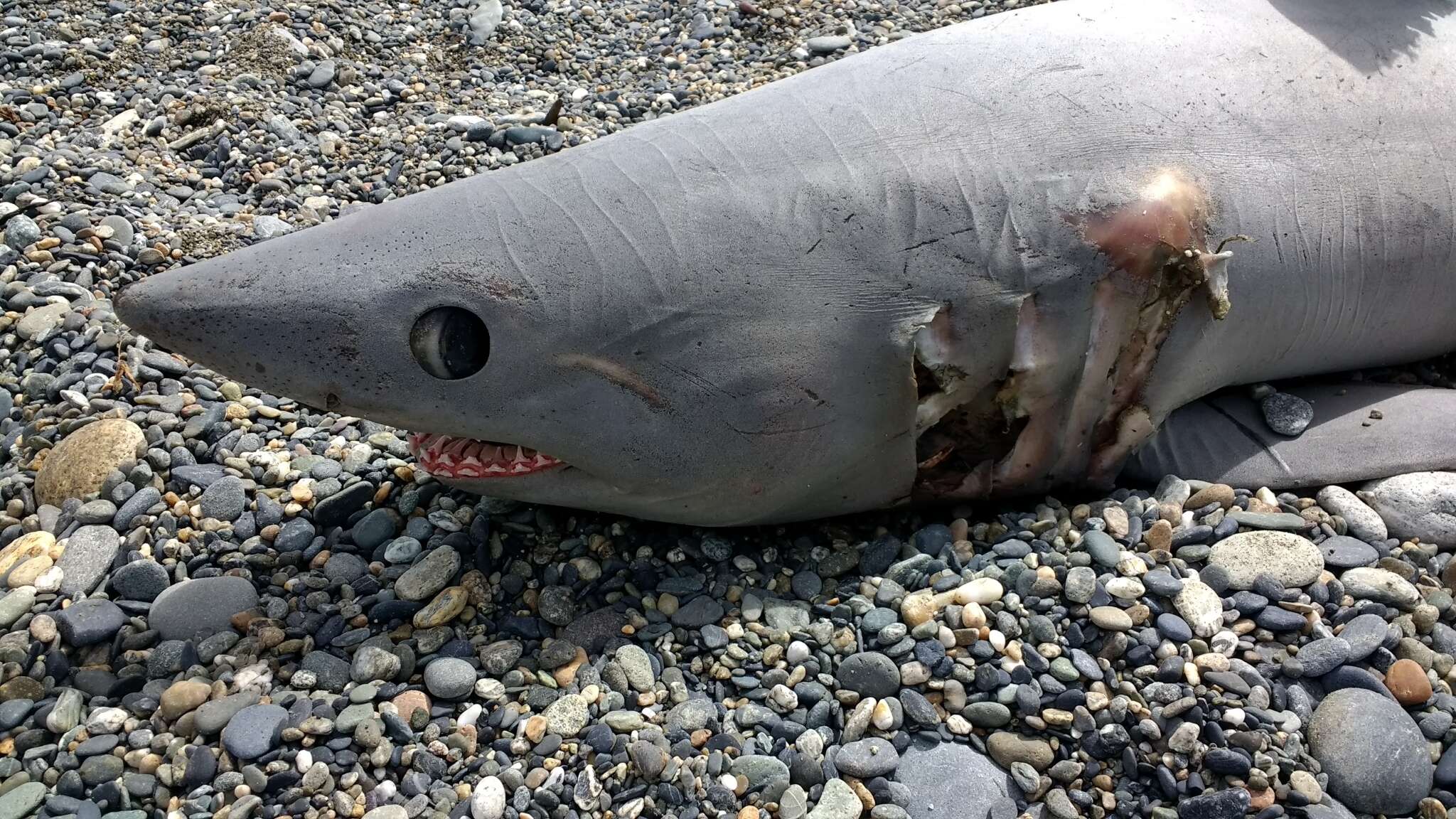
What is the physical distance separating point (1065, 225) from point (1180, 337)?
52 cm

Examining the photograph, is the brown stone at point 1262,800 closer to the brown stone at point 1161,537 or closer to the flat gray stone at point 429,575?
the brown stone at point 1161,537

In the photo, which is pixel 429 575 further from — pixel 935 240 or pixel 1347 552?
pixel 1347 552

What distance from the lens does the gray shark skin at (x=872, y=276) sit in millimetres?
2857

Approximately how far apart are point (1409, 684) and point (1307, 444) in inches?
39.0

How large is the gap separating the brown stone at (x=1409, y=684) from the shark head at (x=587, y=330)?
132 centimetres

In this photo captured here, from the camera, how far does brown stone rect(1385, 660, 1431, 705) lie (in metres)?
2.75

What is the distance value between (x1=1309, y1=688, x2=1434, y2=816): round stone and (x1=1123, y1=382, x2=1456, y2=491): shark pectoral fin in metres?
0.94

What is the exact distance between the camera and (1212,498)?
3334mm

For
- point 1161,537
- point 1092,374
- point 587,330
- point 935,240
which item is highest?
point 935,240

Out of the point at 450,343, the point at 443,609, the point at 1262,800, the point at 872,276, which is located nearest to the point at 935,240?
the point at 872,276

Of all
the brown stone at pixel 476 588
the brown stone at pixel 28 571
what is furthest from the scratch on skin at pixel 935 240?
the brown stone at pixel 28 571

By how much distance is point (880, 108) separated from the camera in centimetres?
319

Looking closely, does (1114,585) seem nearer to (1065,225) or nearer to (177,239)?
(1065,225)

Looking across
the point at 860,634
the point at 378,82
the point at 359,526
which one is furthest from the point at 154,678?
the point at 378,82
